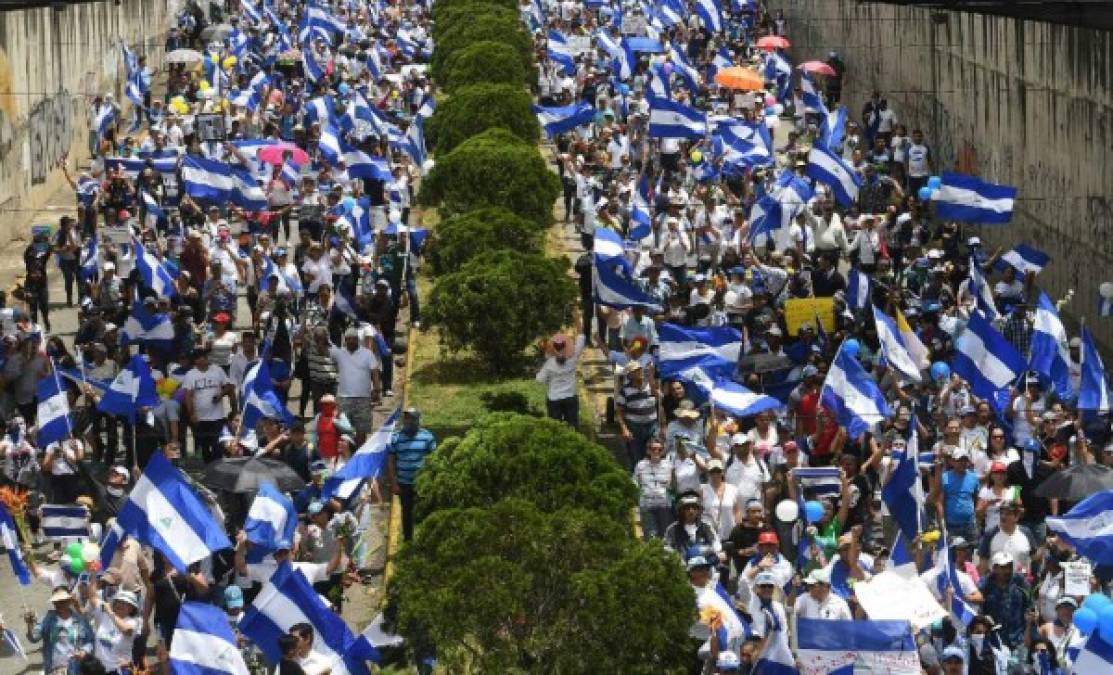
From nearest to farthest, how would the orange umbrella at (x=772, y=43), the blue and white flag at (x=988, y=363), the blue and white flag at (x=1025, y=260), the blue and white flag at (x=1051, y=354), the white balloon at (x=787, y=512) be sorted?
the white balloon at (x=787, y=512) → the blue and white flag at (x=988, y=363) → the blue and white flag at (x=1051, y=354) → the blue and white flag at (x=1025, y=260) → the orange umbrella at (x=772, y=43)

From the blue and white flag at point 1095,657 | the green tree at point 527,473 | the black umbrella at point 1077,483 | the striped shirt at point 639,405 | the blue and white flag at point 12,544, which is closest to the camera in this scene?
the blue and white flag at point 1095,657

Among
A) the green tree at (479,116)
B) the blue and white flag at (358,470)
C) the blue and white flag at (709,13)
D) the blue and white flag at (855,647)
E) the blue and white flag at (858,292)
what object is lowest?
the blue and white flag at (855,647)

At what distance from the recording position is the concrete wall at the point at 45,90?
41.6m

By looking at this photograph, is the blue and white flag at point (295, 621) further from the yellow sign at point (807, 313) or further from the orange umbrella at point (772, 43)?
the orange umbrella at point (772, 43)

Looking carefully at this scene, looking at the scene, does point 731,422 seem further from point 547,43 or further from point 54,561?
point 547,43

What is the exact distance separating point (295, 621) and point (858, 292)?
1116 centimetres

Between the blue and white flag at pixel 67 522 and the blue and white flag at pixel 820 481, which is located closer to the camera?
the blue and white flag at pixel 67 522

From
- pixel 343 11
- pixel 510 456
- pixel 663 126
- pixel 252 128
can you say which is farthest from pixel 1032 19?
pixel 343 11

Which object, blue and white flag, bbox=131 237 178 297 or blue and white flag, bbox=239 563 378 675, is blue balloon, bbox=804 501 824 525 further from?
blue and white flag, bbox=131 237 178 297

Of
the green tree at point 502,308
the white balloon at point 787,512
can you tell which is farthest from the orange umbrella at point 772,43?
the white balloon at point 787,512

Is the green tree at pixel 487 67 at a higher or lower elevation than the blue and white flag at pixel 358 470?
higher

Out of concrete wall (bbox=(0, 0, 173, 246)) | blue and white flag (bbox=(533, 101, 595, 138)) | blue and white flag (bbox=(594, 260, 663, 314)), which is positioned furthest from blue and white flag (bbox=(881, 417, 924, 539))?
concrete wall (bbox=(0, 0, 173, 246))

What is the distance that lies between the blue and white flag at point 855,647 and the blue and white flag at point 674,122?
61.1ft

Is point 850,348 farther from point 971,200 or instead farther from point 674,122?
Result: point 674,122
